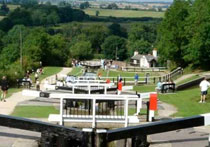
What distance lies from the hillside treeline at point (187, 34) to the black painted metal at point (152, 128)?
3874cm

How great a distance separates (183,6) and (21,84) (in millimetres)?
26449

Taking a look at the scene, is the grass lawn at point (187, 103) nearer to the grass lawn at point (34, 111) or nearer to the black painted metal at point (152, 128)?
the grass lawn at point (34, 111)

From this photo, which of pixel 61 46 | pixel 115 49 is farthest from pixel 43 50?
pixel 115 49

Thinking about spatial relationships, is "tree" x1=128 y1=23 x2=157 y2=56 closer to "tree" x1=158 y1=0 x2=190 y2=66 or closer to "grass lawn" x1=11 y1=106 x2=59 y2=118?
"tree" x1=158 y1=0 x2=190 y2=66

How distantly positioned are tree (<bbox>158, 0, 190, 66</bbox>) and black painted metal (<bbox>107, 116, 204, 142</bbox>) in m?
45.6

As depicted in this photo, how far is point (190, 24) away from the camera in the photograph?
54.0 metres

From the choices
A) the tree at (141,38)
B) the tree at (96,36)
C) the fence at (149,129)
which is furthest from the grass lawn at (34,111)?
the tree at (96,36)

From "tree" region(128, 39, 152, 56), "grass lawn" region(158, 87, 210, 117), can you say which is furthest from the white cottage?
"grass lawn" region(158, 87, 210, 117)

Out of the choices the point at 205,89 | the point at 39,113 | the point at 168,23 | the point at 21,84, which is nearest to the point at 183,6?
the point at 168,23

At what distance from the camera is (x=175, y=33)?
190 ft

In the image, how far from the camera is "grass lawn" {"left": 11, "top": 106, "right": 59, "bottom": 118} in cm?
2144

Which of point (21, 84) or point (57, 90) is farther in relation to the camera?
point (21, 84)

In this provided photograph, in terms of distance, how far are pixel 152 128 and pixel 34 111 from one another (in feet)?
40.7

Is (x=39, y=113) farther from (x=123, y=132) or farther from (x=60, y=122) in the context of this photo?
(x=123, y=132)
